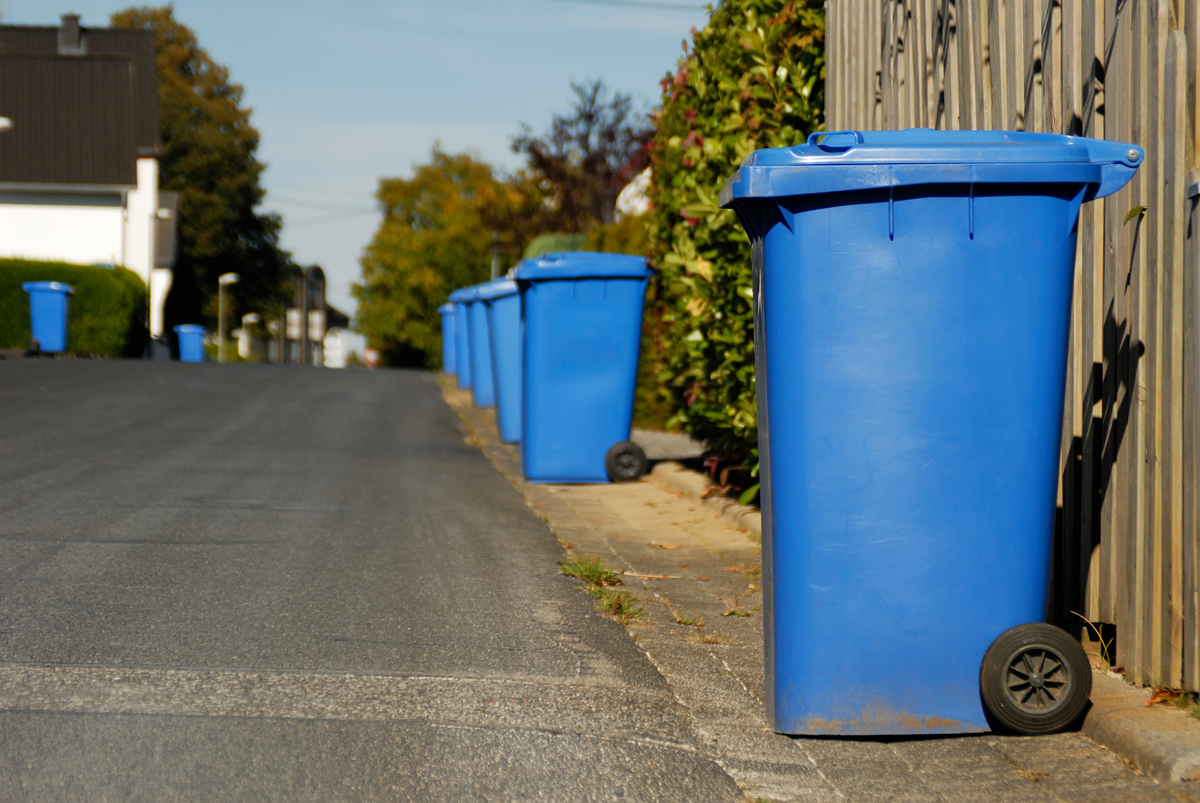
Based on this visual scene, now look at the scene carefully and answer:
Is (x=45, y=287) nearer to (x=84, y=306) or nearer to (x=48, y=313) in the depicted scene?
(x=48, y=313)

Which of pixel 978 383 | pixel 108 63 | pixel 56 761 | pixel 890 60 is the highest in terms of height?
pixel 108 63

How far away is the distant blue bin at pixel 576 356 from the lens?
8023 millimetres

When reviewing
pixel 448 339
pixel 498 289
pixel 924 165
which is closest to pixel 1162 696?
pixel 924 165

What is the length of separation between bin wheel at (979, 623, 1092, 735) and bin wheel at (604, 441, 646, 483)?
5.33 metres

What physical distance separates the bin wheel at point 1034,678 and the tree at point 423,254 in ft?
141

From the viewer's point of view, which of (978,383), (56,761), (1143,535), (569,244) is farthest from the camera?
(569,244)

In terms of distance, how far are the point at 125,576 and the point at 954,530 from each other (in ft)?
10.7

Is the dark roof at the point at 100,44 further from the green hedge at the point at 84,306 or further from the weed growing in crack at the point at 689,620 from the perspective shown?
the weed growing in crack at the point at 689,620

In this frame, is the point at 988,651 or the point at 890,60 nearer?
the point at 988,651

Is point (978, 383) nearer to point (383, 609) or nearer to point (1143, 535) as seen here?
point (1143, 535)

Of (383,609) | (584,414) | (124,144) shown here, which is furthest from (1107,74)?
(124,144)

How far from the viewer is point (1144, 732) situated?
286 cm

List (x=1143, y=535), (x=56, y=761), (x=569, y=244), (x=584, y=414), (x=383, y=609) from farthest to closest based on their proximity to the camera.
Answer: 1. (x=569, y=244)
2. (x=584, y=414)
3. (x=383, y=609)
4. (x=1143, y=535)
5. (x=56, y=761)

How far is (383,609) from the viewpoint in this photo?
4.23m
